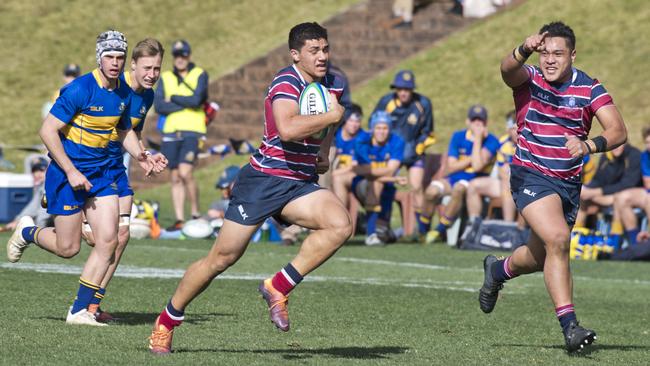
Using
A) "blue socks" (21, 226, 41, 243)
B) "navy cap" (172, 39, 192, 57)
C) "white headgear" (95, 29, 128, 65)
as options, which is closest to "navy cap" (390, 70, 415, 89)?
"navy cap" (172, 39, 192, 57)

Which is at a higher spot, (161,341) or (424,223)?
(161,341)

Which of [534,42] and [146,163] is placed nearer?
[534,42]

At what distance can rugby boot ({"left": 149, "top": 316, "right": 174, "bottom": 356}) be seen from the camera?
812 cm

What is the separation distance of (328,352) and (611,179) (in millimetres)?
9954

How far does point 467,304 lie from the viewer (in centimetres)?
1184

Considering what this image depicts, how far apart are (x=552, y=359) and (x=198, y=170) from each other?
57.3ft

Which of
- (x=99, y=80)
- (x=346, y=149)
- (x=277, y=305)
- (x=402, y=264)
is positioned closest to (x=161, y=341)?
(x=277, y=305)

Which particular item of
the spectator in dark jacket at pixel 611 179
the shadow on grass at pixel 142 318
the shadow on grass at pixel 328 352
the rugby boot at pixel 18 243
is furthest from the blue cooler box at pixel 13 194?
the shadow on grass at pixel 328 352

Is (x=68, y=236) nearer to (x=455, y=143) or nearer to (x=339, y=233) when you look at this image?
(x=339, y=233)

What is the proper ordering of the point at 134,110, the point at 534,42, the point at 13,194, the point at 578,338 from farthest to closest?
the point at 13,194 < the point at 134,110 < the point at 534,42 < the point at 578,338

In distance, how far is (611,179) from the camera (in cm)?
1773

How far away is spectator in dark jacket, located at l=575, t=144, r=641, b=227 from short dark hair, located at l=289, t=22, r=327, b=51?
32.3ft

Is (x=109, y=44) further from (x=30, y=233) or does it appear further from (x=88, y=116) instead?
(x=30, y=233)

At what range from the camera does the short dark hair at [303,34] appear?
26.9ft
